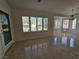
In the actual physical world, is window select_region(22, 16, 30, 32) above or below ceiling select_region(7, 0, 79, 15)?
below

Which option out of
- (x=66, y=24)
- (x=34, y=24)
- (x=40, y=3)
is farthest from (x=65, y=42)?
(x=66, y=24)

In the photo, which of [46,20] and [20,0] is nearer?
[20,0]

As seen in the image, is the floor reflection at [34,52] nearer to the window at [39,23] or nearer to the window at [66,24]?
the window at [39,23]

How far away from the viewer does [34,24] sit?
6781mm

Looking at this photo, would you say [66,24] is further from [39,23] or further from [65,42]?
[65,42]

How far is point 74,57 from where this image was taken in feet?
10.7

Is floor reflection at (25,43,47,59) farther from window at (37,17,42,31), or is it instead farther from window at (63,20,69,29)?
window at (63,20,69,29)

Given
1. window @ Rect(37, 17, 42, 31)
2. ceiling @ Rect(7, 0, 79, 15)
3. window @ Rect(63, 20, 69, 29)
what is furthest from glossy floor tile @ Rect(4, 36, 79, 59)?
window @ Rect(63, 20, 69, 29)

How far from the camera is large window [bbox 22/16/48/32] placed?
20.6ft

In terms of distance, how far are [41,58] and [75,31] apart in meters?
7.63

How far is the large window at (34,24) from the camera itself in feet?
20.6

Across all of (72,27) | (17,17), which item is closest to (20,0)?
(17,17)

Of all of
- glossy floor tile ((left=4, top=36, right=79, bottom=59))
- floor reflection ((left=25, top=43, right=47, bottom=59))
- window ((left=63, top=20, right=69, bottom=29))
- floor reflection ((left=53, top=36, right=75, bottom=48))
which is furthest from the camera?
window ((left=63, top=20, right=69, bottom=29))

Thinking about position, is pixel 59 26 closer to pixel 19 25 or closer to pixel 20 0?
pixel 19 25
